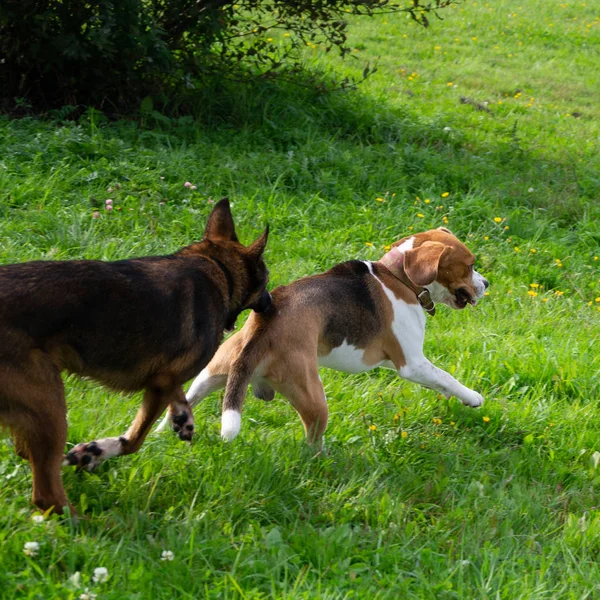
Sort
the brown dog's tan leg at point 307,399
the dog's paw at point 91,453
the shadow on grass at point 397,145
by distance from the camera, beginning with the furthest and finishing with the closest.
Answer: the shadow on grass at point 397,145 < the brown dog's tan leg at point 307,399 < the dog's paw at point 91,453

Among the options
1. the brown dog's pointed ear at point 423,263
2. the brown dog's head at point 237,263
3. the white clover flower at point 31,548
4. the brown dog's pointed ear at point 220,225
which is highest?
the brown dog's pointed ear at point 220,225

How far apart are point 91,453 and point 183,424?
0.46m

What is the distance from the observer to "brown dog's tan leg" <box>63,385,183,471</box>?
3.87m

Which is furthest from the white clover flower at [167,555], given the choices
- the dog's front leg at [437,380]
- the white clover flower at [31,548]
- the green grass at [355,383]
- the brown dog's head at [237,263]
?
the dog's front leg at [437,380]

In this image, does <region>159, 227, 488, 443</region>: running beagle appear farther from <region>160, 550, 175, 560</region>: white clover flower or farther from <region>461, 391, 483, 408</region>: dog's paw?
<region>160, 550, 175, 560</region>: white clover flower

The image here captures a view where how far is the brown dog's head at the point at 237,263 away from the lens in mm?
4270

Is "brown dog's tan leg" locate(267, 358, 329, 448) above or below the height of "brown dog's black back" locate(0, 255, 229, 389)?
below

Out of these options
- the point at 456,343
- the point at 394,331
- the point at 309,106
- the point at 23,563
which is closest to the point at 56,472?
the point at 23,563

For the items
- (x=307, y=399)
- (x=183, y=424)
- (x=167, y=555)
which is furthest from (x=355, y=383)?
(x=167, y=555)

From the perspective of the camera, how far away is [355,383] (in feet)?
17.9

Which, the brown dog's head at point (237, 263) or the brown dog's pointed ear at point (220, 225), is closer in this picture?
the brown dog's head at point (237, 263)

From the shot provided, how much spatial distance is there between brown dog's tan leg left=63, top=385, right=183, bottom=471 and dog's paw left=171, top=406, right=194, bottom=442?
131 millimetres

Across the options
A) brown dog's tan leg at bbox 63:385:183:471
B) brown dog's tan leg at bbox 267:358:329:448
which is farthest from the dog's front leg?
brown dog's tan leg at bbox 63:385:183:471

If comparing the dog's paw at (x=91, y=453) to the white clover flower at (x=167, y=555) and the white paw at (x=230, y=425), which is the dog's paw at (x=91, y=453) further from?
the white clover flower at (x=167, y=555)
